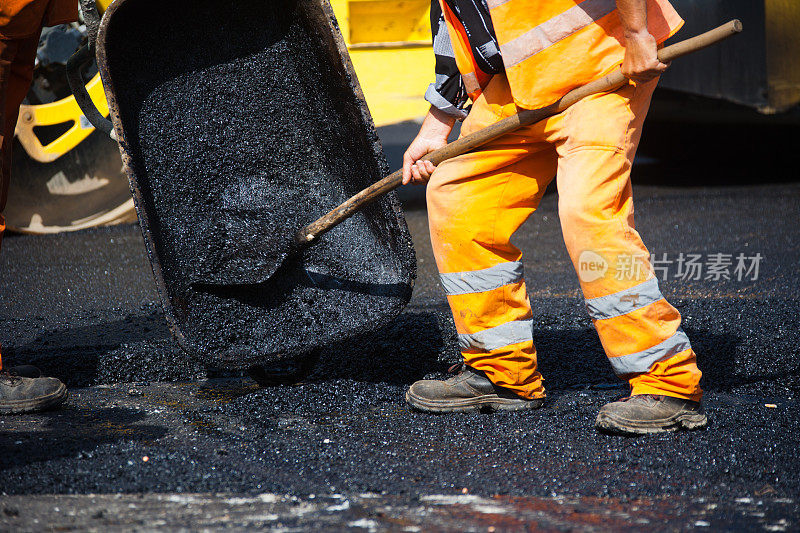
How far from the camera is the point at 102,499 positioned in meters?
1.93

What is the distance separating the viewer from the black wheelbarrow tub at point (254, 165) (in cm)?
279

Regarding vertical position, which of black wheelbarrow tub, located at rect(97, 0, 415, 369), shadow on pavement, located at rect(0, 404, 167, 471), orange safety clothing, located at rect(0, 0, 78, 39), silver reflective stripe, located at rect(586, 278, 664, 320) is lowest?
shadow on pavement, located at rect(0, 404, 167, 471)

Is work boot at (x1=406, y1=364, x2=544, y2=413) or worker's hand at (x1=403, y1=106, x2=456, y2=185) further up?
worker's hand at (x1=403, y1=106, x2=456, y2=185)

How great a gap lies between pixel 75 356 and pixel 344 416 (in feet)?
3.87

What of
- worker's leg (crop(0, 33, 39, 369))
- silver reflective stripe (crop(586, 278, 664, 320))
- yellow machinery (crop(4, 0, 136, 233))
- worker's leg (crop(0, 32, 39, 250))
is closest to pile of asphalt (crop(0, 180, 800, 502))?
silver reflective stripe (crop(586, 278, 664, 320))

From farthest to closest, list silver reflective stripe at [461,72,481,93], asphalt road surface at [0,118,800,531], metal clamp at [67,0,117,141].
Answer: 1. metal clamp at [67,0,117,141]
2. silver reflective stripe at [461,72,481,93]
3. asphalt road surface at [0,118,800,531]

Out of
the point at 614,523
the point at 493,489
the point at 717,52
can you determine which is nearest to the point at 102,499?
the point at 493,489

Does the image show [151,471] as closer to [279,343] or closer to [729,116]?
[279,343]

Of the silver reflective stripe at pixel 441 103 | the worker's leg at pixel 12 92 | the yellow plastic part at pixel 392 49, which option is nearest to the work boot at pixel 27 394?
the worker's leg at pixel 12 92

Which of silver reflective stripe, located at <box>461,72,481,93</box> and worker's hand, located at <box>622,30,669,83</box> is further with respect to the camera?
silver reflective stripe, located at <box>461,72,481,93</box>

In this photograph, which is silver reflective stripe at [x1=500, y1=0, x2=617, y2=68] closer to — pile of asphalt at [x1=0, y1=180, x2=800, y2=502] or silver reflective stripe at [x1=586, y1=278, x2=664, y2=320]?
silver reflective stripe at [x1=586, y1=278, x2=664, y2=320]

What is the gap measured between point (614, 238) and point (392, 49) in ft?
10.7

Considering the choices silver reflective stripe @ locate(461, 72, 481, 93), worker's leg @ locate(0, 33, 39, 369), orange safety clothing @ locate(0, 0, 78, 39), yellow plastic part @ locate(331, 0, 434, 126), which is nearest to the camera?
silver reflective stripe @ locate(461, 72, 481, 93)

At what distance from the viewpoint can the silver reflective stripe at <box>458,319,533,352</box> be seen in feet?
8.29
